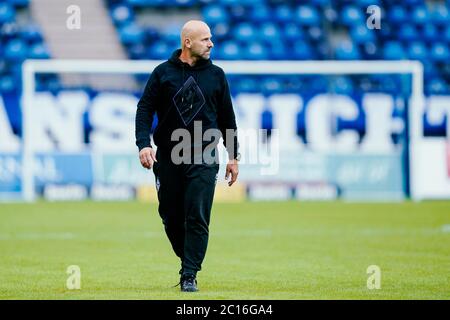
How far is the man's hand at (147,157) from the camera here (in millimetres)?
9102

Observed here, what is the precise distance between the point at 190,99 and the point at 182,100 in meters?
0.07

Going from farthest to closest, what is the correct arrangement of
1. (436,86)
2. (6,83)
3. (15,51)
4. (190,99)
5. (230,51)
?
(230,51)
(436,86)
(15,51)
(6,83)
(190,99)

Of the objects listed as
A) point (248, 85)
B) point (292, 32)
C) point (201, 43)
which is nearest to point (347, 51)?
point (292, 32)

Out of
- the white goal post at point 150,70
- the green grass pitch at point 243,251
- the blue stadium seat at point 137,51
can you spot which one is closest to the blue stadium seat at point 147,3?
the blue stadium seat at point 137,51

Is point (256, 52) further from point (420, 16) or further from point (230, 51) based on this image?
point (420, 16)

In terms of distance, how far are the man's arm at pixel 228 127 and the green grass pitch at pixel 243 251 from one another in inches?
40.8

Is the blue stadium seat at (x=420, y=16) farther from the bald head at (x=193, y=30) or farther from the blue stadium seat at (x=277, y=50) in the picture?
the bald head at (x=193, y=30)

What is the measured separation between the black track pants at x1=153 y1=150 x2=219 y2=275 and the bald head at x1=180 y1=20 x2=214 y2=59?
90 centimetres

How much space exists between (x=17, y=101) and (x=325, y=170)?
250 inches

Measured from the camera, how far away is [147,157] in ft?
29.9

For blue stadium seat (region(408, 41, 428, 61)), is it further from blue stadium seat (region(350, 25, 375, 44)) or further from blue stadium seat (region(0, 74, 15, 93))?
blue stadium seat (region(0, 74, 15, 93))

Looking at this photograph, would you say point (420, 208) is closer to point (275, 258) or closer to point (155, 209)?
point (155, 209)

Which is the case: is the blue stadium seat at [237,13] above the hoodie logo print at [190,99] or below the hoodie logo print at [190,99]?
above
